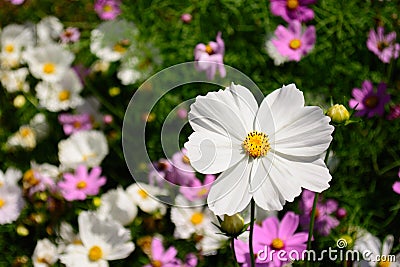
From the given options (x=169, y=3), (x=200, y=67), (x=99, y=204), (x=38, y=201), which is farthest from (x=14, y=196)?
(x=169, y=3)

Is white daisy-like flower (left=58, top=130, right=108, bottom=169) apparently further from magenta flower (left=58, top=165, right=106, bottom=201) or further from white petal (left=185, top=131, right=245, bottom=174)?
white petal (left=185, top=131, right=245, bottom=174)

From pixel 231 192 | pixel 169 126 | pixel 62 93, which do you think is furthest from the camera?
pixel 62 93

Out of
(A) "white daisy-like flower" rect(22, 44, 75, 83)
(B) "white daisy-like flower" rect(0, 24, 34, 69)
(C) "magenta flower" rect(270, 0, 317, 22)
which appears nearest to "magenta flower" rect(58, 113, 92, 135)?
(A) "white daisy-like flower" rect(22, 44, 75, 83)

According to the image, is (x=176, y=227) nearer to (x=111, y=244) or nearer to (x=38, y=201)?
(x=111, y=244)

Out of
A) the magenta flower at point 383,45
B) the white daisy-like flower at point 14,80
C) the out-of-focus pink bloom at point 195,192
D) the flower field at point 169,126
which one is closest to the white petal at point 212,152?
the flower field at point 169,126

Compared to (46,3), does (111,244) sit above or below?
below

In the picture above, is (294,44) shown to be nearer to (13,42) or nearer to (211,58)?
(211,58)

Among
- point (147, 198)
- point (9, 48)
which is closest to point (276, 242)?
point (147, 198)
